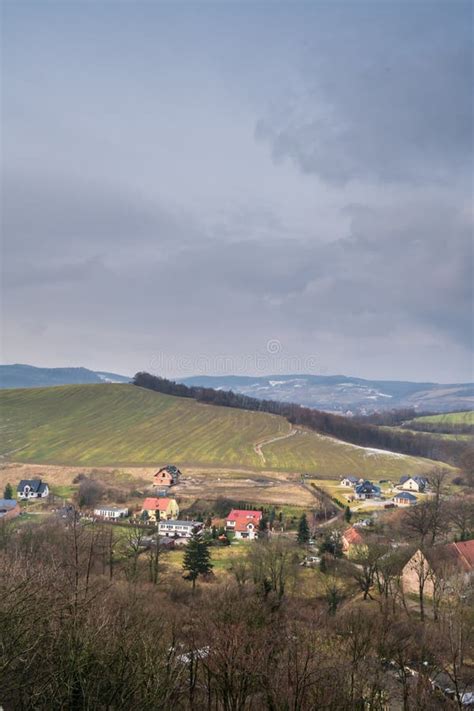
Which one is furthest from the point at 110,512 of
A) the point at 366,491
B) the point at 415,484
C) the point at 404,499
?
the point at 415,484

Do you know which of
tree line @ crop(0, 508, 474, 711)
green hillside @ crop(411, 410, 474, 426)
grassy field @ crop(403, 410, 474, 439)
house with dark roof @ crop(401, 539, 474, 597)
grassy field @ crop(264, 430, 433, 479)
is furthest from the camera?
green hillside @ crop(411, 410, 474, 426)

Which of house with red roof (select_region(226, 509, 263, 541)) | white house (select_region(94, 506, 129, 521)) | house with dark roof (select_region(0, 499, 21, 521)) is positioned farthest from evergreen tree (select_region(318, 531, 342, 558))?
house with dark roof (select_region(0, 499, 21, 521))

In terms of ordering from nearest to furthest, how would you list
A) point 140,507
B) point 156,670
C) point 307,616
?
1. point 156,670
2. point 307,616
3. point 140,507

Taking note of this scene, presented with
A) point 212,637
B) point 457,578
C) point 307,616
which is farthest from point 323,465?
point 212,637

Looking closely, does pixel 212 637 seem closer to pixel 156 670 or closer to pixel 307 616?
pixel 156 670

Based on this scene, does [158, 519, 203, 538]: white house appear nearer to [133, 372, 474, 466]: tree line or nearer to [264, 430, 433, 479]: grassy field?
[264, 430, 433, 479]: grassy field

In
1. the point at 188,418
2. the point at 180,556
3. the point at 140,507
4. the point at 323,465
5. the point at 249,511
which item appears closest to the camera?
the point at 180,556

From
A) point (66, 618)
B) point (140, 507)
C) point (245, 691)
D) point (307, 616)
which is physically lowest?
point (140, 507)
